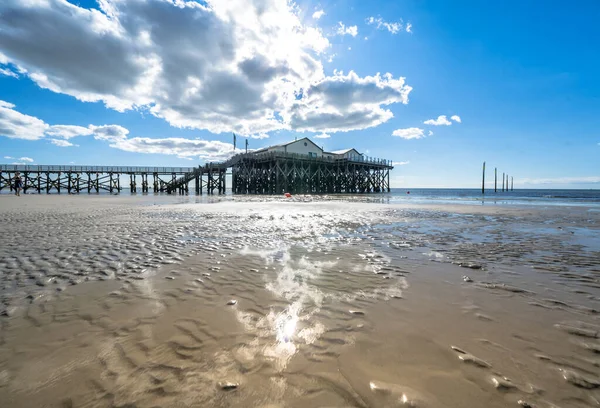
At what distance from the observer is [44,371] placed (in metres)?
2.03

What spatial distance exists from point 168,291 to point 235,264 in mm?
1402

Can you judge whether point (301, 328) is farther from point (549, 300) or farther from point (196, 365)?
point (549, 300)

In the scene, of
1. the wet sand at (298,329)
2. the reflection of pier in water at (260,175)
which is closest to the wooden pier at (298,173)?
the reflection of pier in water at (260,175)

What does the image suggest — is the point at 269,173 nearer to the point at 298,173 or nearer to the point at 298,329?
the point at 298,173

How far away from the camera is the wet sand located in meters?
1.86

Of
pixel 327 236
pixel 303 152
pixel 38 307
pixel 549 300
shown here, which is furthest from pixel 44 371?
pixel 303 152

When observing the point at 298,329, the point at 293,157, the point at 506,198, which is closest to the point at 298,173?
the point at 293,157

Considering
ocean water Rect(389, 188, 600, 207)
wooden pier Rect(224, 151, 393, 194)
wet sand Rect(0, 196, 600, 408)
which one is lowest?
wet sand Rect(0, 196, 600, 408)

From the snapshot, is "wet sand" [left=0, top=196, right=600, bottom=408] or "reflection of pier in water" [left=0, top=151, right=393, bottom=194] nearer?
"wet sand" [left=0, top=196, right=600, bottom=408]

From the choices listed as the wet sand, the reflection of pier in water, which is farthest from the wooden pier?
the wet sand

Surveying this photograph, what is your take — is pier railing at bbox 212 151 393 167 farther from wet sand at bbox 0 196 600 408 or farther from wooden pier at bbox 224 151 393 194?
wet sand at bbox 0 196 600 408

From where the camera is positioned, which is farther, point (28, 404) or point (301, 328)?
point (301, 328)

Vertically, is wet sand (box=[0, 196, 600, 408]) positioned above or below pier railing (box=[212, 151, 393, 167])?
below

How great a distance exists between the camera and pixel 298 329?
271 cm
